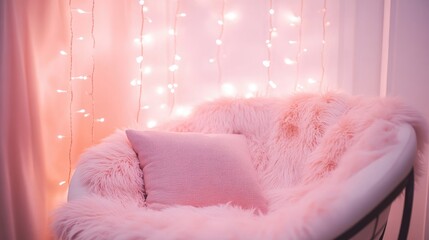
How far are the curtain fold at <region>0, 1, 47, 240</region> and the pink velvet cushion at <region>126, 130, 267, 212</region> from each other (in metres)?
0.52

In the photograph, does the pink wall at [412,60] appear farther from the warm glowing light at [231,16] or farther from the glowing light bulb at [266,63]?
the warm glowing light at [231,16]

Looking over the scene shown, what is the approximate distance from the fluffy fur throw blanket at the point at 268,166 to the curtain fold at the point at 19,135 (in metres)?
0.41

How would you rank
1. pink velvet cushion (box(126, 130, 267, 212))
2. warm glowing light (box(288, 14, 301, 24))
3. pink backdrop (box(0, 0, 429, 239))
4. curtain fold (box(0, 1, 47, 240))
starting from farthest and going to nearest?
warm glowing light (box(288, 14, 301, 24)) → pink backdrop (box(0, 0, 429, 239)) → curtain fold (box(0, 1, 47, 240)) → pink velvet cushion (box(126, 130, 267, 212))

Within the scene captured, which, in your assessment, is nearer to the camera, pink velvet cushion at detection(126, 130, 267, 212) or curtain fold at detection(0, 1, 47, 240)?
pink velvet cushion at detection(126, 130, 267, 212)

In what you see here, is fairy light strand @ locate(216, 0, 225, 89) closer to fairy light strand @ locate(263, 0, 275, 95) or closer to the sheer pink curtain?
fairy light strand @ locate(263, 0, 275, 95)

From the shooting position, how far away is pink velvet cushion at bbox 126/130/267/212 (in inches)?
43.8

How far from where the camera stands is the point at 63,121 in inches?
62.9

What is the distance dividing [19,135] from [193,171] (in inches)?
31.6

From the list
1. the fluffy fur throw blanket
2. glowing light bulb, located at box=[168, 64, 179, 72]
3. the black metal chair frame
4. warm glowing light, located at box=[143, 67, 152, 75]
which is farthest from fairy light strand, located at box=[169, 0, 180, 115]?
the black metal chair frame

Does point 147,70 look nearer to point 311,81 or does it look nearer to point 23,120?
point 23,120

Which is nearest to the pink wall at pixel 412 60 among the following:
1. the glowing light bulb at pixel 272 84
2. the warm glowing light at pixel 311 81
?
the warm glowing light at pixel 311 81

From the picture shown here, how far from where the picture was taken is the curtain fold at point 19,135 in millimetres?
1312

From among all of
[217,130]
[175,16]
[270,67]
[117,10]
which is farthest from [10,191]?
[270,67]

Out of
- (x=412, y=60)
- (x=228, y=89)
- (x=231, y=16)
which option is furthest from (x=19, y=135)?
(x=412, y=60)
